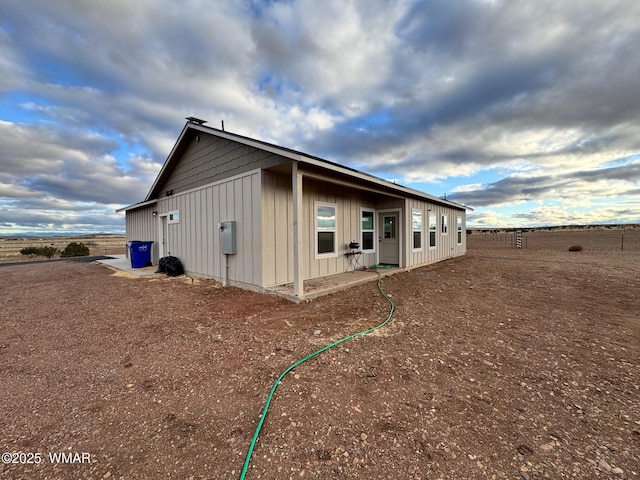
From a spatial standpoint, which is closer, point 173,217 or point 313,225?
point 313,225

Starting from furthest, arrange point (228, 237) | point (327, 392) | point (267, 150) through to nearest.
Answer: point (228, 237), point (267, 150), point (327, 392)

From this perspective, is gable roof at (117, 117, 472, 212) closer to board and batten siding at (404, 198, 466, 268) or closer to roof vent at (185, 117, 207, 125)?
roof vent at (185, 117, 207, 125)

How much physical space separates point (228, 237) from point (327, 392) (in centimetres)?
503

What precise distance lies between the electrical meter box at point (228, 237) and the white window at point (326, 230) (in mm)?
2118

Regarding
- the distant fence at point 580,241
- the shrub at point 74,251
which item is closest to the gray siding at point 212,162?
the shrub at point 74,251

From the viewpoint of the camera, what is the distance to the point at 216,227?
285 inches

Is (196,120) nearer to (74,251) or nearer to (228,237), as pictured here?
(228,237)

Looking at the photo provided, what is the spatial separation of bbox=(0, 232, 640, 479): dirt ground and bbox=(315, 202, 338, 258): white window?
2710mm

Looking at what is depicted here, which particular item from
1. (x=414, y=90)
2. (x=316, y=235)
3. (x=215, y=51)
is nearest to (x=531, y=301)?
(x=316, y=235)

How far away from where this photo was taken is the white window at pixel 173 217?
9.05m

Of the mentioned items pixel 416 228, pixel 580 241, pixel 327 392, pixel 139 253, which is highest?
pixel 416 228

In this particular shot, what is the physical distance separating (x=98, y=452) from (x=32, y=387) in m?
1.44

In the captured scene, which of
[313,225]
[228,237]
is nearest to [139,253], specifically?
[228,237]

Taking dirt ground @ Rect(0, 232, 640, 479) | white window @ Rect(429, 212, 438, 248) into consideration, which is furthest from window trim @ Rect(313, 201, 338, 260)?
white window @ Rect(429, 212, 438, 248)
